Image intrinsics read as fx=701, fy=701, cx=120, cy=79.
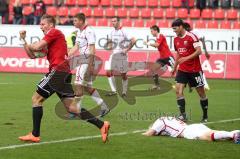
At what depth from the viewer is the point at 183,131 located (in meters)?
12.1

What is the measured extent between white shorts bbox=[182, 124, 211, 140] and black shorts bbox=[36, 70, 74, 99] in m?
2.07

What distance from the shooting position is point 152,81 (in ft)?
79.3

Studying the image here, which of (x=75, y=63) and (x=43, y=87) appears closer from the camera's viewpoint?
(x=43, y=87)

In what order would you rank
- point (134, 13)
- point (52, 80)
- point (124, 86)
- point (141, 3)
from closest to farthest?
point (52, 80), point (124, 86), point (134, 13), point (141, 3)

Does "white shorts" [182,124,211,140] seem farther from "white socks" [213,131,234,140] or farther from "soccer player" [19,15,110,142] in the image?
"soccer player" [19,15,110,142]

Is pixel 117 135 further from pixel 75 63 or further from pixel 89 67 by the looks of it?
pixel 75 63

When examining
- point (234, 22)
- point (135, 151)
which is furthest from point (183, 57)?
point (234, 22)

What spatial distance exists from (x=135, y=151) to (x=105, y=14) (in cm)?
2431

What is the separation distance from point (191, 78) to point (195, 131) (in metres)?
3.12

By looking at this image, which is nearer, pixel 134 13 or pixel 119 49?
pixel 119 49

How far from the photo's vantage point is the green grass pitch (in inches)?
410

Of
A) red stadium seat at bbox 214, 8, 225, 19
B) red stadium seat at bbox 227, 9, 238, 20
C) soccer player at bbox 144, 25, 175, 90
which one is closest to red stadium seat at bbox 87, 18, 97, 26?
red stadium seat at bbox 214, 8, 225, 19

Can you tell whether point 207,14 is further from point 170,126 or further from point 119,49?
point 170,126

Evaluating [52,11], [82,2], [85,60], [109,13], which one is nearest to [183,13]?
[109,13]
